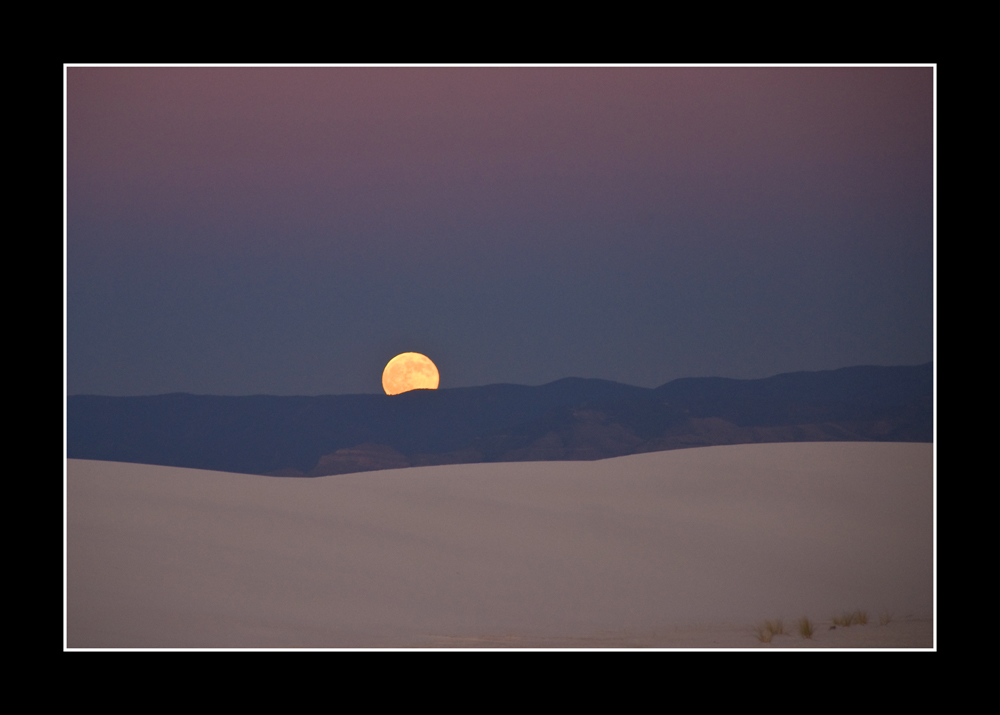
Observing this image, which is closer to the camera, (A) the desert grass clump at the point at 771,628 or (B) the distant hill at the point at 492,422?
(A) the desert grass clump at the point at 771,628

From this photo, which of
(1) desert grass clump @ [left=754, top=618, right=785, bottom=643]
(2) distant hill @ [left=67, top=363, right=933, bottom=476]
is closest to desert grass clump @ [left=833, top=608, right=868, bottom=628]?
(1) desert grass clump @ [left=754, top=618, right=785, bottom=643]

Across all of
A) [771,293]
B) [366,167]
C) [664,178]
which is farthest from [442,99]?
[771,293]

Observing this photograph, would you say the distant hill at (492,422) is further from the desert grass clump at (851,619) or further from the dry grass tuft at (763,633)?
the dry grass tuft at (763,633)

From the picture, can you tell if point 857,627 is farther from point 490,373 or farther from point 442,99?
point 442,99

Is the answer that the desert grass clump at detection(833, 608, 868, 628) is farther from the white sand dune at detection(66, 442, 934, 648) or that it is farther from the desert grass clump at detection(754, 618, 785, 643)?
the desert grass clump at detection(754, 618, 785, 643)

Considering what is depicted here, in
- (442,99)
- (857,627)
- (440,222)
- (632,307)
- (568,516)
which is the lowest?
(857,627)

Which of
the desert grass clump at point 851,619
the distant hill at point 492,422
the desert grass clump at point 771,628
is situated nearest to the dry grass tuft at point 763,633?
the desert grass clump at point 771,628
